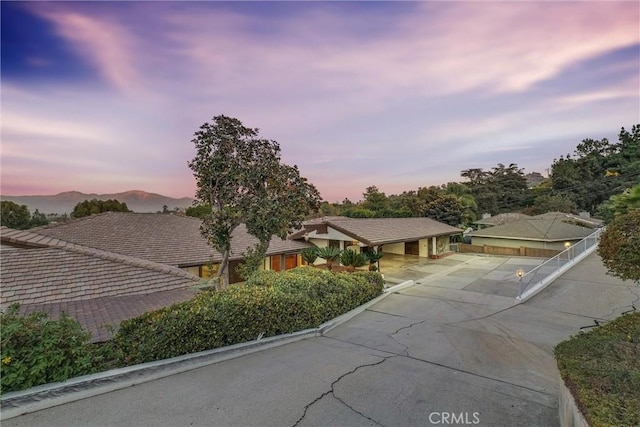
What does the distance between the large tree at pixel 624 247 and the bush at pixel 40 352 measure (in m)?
8.68

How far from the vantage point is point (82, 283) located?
7934 millimetres

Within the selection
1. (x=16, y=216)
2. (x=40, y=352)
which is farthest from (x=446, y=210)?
(x=16, y=216)

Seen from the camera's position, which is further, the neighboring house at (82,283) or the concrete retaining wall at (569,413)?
the neighboring house at (82,283)

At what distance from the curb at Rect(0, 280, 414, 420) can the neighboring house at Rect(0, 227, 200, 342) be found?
1829mm

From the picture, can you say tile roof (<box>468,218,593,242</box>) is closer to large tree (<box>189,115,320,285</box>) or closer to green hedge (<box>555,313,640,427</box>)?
green hedge (<box>555,313,640,427</box>)

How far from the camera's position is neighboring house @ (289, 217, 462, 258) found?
62.4ft

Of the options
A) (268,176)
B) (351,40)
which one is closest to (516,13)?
(351,40)

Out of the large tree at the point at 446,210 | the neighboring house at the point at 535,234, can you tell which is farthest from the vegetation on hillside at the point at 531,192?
the neighboring house at the point at 535,234

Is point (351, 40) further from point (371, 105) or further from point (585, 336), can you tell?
point (585, 336)

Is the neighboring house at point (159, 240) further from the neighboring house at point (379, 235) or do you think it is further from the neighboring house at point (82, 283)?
the neighboring house at point (82, 283)

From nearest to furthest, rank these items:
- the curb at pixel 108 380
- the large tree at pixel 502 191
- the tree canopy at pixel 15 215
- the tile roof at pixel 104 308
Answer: the curb at pixel 108 380
the tile roof at pixel 104 308
the tree canopy at pixel 15 215
the large tree at pixel 502 191

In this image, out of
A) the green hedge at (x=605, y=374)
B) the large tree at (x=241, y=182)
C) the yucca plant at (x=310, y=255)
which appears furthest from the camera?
the yucca plant at (x=310, y=255)

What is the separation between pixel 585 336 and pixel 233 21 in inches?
503

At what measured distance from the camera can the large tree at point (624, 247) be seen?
17.2ft
